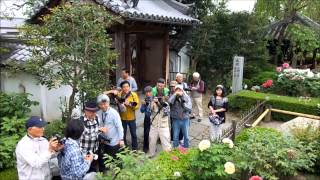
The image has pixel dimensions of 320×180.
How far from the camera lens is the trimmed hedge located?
10.1 meters

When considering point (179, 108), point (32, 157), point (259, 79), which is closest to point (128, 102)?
point (179, 108)

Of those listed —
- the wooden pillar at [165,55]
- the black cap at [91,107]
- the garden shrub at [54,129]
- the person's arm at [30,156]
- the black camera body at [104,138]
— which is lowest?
the garden shrub at [54,129]

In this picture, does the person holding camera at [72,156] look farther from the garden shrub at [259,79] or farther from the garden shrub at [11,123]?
the garden shrub at [259,79]

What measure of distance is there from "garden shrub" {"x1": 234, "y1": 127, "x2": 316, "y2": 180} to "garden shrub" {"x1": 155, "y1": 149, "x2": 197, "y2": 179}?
77 cm

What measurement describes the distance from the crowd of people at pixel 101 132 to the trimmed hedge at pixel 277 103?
2679 mm

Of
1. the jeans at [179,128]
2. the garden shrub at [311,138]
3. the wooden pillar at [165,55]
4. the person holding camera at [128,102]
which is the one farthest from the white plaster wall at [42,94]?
the garden shrub at [311,138]

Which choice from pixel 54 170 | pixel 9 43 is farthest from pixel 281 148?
pixel 9 43

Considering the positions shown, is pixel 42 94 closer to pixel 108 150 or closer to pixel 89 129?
pixel 108 150

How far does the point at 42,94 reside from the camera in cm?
895

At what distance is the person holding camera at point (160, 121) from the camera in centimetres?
666

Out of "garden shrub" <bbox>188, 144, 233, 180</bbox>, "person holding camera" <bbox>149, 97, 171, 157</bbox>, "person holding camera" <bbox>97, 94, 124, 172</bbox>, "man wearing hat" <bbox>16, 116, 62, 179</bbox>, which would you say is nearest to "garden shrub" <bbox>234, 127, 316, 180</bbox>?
"garden shrub" <bbox>188, 144, 233, 180</bbox>

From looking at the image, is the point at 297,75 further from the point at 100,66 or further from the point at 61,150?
the point at 61,150

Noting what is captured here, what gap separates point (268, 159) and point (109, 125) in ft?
8.89

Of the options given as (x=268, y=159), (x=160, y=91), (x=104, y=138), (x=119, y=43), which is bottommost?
(x=268, y=159)
